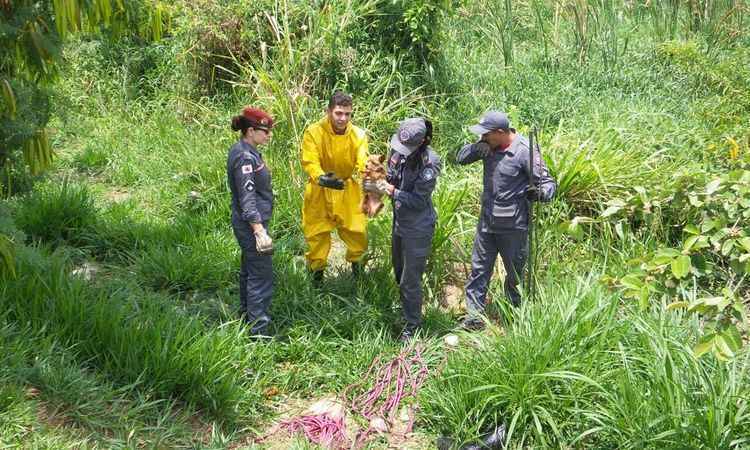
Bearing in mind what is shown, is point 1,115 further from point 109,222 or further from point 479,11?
point 479,11

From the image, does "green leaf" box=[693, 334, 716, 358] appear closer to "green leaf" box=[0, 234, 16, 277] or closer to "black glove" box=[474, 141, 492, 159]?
"black glove" box=[474, 141, 492, 159]

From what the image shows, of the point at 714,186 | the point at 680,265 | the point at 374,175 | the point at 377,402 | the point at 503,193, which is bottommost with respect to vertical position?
the point at 377,402

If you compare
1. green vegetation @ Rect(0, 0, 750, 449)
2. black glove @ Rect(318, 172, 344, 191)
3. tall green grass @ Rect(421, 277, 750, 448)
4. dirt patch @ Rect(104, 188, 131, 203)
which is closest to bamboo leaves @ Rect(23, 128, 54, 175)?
green vegetation @ Rect(0, 0, 750, 449)

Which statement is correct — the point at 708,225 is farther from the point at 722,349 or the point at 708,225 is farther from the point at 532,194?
the point at 532,194

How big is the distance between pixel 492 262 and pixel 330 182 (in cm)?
122

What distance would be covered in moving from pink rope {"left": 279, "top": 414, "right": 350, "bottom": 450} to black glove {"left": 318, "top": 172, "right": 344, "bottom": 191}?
1.57m

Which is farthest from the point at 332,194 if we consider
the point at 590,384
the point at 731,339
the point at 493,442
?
the point at 731,339

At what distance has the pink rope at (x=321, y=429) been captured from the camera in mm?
4422

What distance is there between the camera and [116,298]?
17.2 ft

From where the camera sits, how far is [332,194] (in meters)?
5.79

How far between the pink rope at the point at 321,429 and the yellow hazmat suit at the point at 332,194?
1.54 metres

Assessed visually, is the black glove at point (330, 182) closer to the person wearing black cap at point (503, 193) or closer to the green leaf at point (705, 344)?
the person wearing black cap at point (503, 193)

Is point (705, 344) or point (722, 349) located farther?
point (705, 344)

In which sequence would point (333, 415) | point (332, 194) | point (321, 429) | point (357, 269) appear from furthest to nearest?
point (357, 269) < point (332, 194) < point (333, 415) < point (321, 429)
